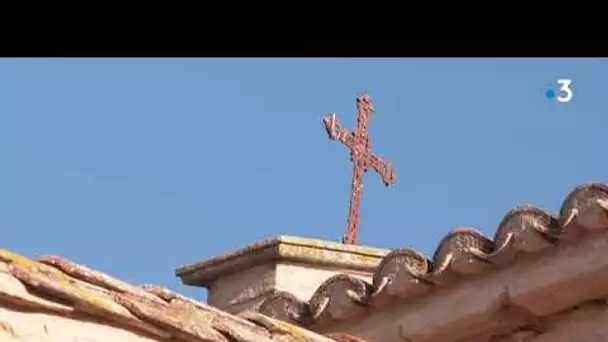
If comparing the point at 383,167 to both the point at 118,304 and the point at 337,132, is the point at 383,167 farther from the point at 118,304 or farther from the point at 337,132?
the point at 118,304

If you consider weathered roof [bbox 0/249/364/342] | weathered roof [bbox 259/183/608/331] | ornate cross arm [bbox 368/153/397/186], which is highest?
ornate cross arm [bbox 368/153/397/186]

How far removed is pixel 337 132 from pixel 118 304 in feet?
21.0

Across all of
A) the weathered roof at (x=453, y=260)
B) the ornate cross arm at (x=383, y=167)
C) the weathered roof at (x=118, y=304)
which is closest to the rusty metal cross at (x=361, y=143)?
the ornate cross arm at (x=383, y=167)

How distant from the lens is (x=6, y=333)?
2.27 m

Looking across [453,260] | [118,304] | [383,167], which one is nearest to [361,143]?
[383,167]

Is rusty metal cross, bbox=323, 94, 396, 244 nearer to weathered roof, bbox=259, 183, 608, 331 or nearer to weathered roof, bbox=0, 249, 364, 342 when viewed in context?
weathered roof, bbox=259, 183, 608, 331

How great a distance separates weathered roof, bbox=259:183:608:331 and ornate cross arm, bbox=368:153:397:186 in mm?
3123

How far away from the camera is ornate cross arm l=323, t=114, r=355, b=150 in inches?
349

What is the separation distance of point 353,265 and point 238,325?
401 centimetres

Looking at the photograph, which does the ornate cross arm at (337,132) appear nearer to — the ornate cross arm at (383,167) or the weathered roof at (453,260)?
the ornate cross arm at (383,167)

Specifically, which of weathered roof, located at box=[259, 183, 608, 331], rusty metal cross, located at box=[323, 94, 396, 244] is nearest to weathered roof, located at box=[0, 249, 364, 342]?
weathered roof, located at box=[259, 183, 608, 331]

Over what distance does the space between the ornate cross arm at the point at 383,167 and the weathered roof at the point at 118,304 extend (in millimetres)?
6057

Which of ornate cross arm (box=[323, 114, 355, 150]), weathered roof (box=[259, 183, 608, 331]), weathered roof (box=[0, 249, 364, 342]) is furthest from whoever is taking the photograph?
ornate cross arm (box=[323, 114, 355, 150])
